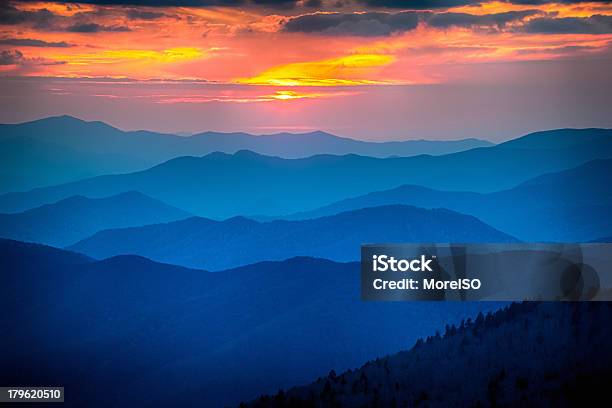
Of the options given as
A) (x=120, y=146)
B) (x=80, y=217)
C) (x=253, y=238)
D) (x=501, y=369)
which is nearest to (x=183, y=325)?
(x=253, y=238)

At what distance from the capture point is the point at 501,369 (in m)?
15.1

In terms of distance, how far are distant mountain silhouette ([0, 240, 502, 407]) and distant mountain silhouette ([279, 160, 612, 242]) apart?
2753mm

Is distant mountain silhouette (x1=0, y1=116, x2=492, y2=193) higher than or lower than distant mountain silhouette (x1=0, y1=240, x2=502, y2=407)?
higher

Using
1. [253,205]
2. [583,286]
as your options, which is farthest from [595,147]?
[253,205]

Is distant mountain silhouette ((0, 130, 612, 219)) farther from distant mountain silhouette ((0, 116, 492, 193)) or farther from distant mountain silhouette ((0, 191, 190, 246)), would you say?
distant mountain silhouette ((0, 116, 492, 193))

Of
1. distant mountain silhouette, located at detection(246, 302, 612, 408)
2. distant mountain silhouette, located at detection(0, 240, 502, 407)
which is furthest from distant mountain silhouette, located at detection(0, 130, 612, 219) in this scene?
distant mountain silhouette, located at detection(246, 302, 612, 408)

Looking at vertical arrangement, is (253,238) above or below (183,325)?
above

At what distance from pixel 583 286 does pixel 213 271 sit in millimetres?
12972

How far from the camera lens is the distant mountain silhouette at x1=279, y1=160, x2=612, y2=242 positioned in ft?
67.5

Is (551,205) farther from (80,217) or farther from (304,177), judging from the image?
(80,217)

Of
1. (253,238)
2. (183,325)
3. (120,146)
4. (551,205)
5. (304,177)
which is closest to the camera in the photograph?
(551,205)

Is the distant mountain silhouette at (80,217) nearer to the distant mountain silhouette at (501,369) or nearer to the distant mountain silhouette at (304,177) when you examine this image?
the distant mountain silhouette at (304,177)

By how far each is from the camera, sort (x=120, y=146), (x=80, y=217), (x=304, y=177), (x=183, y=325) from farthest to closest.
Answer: (x=80, y=217), (x=304, y=177), (x=183, y=325), (x=120, y=146)

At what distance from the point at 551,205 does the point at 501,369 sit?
709 centimetres
